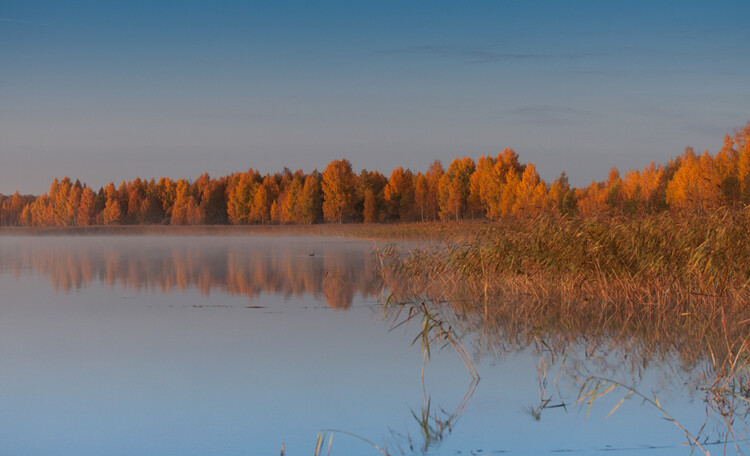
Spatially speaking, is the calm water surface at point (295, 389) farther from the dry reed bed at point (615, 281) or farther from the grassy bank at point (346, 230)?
the grassy bank at point (346, 230)

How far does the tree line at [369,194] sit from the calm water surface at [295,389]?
2457 cm

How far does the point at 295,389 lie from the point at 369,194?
48.0 metres

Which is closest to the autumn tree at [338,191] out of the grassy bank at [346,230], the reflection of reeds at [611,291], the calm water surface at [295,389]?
the grassy bank at [346,230]

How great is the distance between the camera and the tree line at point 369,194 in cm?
4288

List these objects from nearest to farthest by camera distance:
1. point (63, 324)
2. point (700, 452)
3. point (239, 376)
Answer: point (700, 452) < point (239, 376) < point (63, 324)

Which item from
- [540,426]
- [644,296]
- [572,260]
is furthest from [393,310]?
[540,426]

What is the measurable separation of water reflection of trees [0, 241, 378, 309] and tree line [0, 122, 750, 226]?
54.1ft

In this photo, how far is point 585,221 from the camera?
30.3 ft

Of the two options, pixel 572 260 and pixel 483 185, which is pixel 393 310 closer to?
pixel 572 260

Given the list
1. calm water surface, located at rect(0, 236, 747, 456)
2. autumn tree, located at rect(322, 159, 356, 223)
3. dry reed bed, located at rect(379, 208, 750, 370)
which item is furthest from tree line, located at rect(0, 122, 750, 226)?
calm water surface, located at rect(0, 236, 747, 456)

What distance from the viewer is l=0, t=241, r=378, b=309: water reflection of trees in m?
11.5

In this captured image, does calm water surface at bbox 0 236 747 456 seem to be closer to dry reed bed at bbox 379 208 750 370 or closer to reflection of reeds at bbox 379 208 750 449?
reflection of reeds at bbox 379 208 750 449

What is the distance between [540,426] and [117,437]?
102 inches

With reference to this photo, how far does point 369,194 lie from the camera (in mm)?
52969
